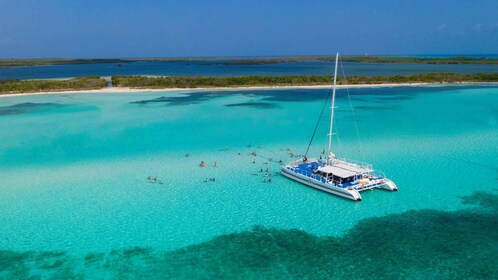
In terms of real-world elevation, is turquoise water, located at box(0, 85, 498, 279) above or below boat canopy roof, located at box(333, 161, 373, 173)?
below

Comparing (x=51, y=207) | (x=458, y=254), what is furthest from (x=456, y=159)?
(x=51, y=207)

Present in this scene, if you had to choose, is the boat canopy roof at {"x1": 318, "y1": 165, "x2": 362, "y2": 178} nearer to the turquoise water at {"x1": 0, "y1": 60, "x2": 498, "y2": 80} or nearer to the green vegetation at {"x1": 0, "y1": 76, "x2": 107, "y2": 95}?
the green vegetation at {"x1": 0, "y1": 76, "x2": 107, "y2": 95}

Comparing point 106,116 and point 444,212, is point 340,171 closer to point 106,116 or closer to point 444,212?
point 444,212

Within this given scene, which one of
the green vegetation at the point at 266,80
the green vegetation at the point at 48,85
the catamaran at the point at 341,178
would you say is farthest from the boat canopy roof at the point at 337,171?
the green vegetation at the point at 48,85

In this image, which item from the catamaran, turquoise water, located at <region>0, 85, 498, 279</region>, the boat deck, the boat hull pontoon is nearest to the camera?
turquoise water, located at <region>0, 85, 498, 279</region>

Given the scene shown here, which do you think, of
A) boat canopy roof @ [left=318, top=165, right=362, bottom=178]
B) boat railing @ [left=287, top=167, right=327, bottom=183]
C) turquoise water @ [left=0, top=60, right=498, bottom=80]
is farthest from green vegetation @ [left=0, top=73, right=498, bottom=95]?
boat canopy roof @ [left=318, top=165, right=362, bottom=178]

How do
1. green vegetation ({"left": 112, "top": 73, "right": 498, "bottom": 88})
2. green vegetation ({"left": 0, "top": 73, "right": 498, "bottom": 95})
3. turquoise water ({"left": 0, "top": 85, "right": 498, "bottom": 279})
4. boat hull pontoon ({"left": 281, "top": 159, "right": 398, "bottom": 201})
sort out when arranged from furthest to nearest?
green vegetation ({"left": 112, "top": 73, "right": 498, "bottom": 88}) < green vegetation ({"left": 0, "top": 73, "right": 498, "bottom": 95}) < boat hull pontoon ({"left": 281, "top": 159, "right": 398, "bottom": 201}) < turquoise water ({"left": 0, "top": 85, "right": 498, "bottom": 279})

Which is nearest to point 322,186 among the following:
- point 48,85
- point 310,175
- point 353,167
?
point 310,175

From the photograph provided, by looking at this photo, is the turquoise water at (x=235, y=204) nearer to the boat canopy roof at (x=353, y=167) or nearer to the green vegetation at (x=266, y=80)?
the boat canopy roof at (x=353, y=167)
